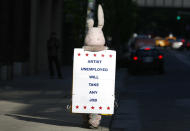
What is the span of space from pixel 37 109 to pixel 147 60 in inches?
655

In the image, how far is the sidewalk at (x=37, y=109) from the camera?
30.7ft

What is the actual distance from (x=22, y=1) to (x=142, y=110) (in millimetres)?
13819

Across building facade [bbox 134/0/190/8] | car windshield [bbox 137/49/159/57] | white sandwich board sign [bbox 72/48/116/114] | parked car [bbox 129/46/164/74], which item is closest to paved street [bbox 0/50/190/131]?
white sandwich board sign [bbox 72/48/116/114]

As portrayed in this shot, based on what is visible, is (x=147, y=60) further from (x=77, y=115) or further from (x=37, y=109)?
(x=77, y=115)

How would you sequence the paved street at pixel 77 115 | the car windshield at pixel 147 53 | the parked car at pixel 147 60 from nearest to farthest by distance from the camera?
the paved street at pixel 77 115
the parked car at pixel 147 60
the car windshield at pixel 147 53

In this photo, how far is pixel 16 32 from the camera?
24656 millimetres

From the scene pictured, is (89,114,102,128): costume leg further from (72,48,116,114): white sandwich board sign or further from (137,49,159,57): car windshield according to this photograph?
(137,49,159,57): car windshield

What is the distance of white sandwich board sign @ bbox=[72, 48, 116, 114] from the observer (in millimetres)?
9172

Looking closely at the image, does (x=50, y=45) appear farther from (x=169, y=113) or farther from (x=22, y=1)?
(x=169, y=113)

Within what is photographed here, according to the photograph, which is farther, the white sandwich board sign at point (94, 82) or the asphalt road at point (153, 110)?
the asphalt road at point (153, 110)

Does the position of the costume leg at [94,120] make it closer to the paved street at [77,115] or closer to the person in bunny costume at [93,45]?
the person in bunny costume at [93,45]

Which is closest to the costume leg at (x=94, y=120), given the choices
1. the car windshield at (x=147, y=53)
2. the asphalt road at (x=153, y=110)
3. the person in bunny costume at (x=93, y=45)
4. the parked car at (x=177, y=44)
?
the person in bunny costume at (x=93, y=45)

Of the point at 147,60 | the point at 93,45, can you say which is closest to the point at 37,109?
the point at 93,45

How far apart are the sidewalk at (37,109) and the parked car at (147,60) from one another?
954 cm
